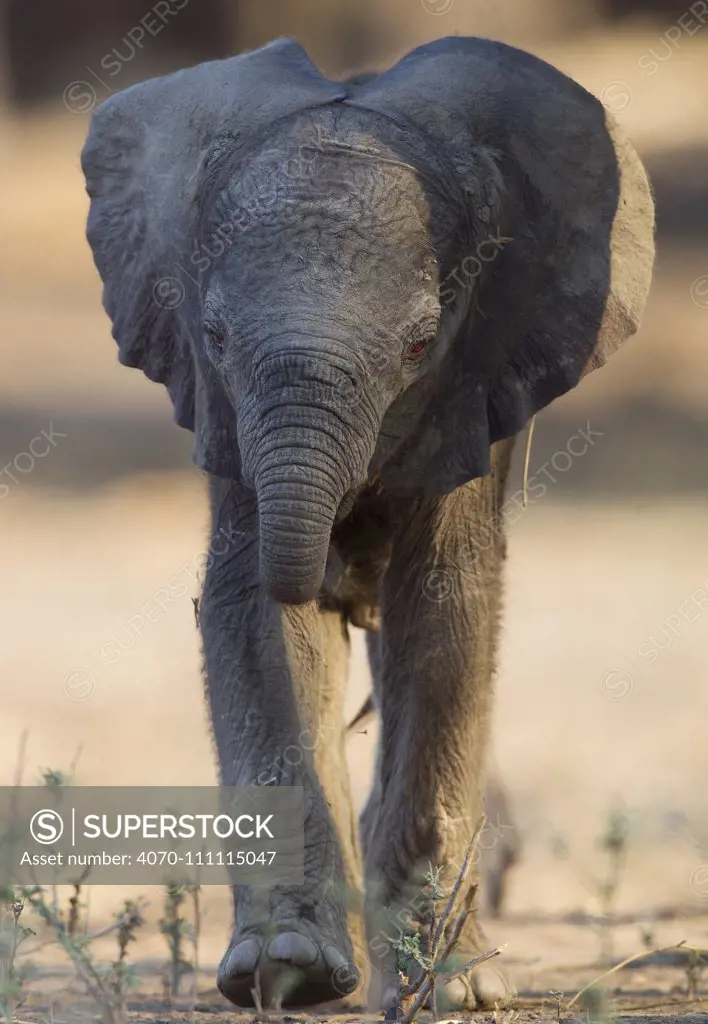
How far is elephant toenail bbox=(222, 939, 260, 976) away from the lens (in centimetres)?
420

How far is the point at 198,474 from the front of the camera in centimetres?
966

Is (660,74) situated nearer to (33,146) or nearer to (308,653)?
(33,146)

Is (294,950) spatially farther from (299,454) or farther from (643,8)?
(643,8)

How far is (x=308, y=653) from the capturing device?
457 cm

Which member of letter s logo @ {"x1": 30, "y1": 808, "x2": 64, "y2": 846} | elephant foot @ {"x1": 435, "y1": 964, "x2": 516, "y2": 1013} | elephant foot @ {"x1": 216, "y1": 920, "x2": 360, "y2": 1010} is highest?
letter s logo @ {"x1": 30, "y1": 808, "x2": 64, "y2": 846}

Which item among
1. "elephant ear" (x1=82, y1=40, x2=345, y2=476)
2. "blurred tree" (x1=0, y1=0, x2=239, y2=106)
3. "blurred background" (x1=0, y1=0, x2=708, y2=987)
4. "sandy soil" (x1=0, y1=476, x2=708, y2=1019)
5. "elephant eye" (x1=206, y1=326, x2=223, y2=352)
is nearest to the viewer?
"elephant eye" (x1=206, y1=326, x2=223, y2=352)

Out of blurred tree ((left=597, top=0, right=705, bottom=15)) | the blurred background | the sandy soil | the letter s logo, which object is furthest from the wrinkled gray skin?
blurred tree ((left=597, top=0, right=705, bottom=15))

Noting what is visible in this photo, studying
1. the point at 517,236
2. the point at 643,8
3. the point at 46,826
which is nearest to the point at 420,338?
the point at 517,236

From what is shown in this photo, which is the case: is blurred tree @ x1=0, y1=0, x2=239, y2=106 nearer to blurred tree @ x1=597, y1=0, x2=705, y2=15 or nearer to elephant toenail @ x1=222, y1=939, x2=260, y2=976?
blurred tree @ x1=597, y1=0, x2=705, y2=15

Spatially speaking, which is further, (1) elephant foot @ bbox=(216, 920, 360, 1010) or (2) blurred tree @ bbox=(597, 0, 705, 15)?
(2) blurred tree @ bbox=(597, 0, 705, 15)

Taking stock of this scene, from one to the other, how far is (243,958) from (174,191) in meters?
1.49

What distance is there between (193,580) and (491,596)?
644 cm

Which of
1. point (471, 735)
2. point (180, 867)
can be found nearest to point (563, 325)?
point (471, 735)

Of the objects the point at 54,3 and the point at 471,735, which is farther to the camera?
the point at 54,3
